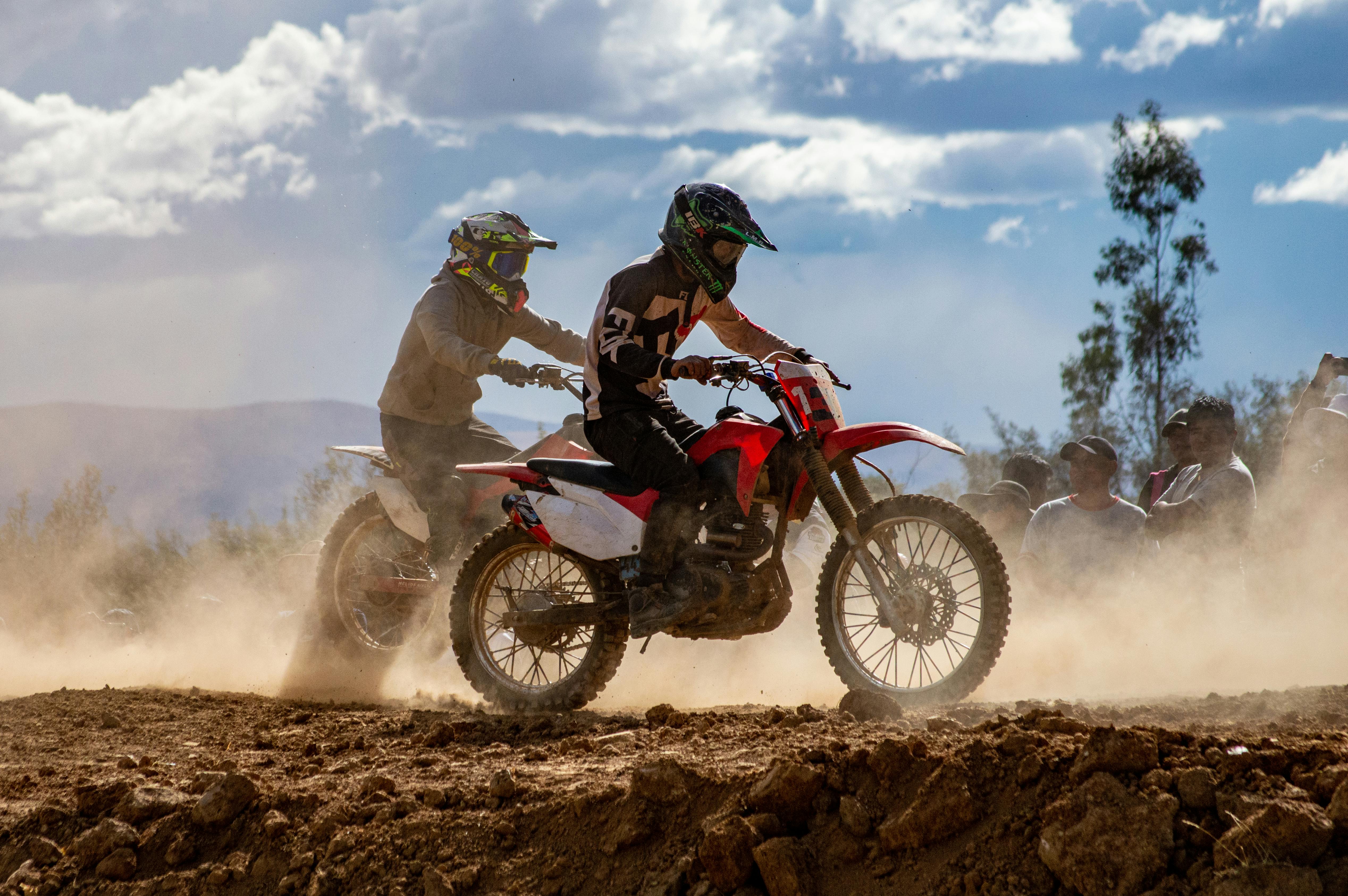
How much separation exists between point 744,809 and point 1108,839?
1.00 metres

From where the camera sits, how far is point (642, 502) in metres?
5.87

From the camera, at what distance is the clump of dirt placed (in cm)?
275

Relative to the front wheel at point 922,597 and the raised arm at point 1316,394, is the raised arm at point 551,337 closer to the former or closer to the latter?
the front wheel at point 922,597

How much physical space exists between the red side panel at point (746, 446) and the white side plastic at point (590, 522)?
0.49 meters

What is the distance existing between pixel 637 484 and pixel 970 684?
1871 mm

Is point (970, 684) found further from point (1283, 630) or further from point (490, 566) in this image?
point (1283, 630)

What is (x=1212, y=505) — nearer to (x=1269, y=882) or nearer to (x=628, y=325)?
(x=628, y=325)

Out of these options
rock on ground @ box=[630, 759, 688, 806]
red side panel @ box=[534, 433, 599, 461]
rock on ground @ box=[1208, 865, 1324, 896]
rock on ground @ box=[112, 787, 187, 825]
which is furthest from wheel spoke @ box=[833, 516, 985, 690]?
rock on ground @ box=[112, 787, 187, 825]

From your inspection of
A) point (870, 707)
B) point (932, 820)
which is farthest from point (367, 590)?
point (932, 820)

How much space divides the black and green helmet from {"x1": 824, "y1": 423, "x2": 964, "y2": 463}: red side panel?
0.98 metres

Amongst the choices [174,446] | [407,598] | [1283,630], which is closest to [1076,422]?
[1283,630]

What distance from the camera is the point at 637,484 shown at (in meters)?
5.87

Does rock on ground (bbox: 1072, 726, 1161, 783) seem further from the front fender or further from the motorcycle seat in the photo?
the motorcycle seat

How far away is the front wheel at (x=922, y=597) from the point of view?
5164 mm
